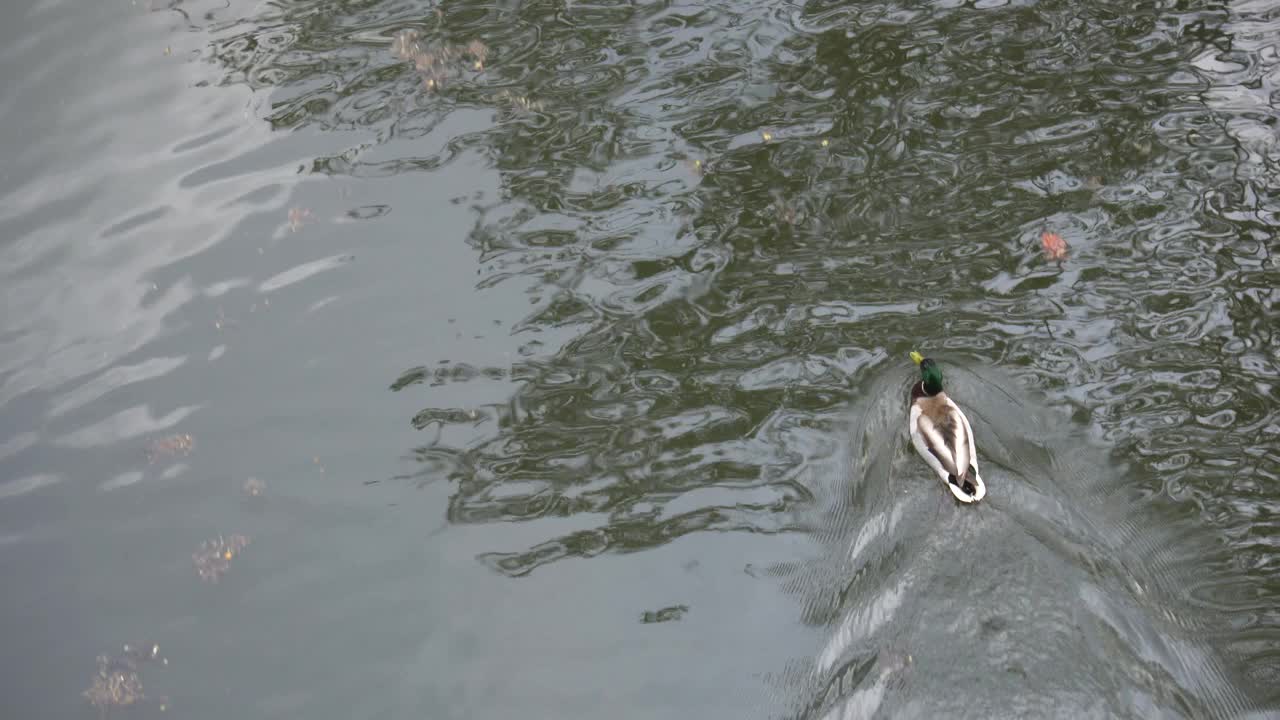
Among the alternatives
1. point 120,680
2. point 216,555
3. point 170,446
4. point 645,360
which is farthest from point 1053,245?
point 120,680

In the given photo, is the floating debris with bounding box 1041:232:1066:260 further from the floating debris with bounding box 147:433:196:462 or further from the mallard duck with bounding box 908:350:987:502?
the floating debris with bounding box 147:433:196:462

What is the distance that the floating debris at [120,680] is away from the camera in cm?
470

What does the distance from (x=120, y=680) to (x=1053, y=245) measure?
544 centimetres

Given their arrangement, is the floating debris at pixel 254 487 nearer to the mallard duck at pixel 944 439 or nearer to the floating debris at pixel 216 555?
the floating debris at pixel 216 555

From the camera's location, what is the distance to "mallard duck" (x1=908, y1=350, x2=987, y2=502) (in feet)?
14.9

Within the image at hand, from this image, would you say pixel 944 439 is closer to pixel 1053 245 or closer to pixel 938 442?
pixel 938 442

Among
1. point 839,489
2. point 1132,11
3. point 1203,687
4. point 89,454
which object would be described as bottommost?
point 1203,687

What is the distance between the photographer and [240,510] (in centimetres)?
532

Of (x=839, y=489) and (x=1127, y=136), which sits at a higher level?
(x=1127, y=136)

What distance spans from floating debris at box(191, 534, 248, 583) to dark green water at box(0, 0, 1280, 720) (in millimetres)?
38

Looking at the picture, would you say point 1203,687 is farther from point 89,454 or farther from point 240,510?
point 89,454

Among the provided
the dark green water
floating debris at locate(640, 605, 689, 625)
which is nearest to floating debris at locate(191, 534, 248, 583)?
the dark green water

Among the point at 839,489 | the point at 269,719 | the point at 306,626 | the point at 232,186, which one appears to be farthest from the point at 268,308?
the point at 839,489

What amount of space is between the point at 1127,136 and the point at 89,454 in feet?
21.5
